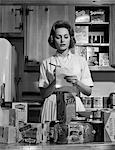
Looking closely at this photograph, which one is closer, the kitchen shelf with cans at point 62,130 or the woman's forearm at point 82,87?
the kitchen shelf with cans at point 62,130

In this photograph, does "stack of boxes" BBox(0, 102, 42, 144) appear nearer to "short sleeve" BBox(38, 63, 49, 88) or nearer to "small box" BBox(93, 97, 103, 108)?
"short sleeve" BBox(38, 63, 49, 88)

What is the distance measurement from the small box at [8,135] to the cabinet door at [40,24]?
4.54 ft

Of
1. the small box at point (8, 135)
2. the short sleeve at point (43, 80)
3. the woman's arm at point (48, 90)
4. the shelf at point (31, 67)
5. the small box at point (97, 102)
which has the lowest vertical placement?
the small box at point (8, 135)

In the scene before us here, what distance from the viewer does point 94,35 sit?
2.53 meters

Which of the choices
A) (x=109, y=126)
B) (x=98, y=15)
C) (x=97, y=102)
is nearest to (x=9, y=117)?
(x=109, y=126)

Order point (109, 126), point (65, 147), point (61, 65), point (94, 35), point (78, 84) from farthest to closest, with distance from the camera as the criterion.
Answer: point (94, 35) → point (61, 65) → point (78, 84) → point (109, 126) → point (65, 147)

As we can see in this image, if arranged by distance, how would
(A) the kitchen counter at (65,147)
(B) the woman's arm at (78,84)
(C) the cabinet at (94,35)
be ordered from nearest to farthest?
1. (A) the kitchen counter at (65,147)
2. (B) the woman's arm at (78,84)
3. (C) the cabinet at (94,35)

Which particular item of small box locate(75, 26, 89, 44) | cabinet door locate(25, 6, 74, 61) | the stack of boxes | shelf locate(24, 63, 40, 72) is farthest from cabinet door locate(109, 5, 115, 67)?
the stack of boxes

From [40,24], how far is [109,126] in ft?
4.96

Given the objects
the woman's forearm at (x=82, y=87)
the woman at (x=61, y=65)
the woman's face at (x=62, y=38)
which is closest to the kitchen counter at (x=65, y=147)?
the woman's forearm at (x=82, y=87)

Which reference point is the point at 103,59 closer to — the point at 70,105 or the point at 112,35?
the point at 112,35

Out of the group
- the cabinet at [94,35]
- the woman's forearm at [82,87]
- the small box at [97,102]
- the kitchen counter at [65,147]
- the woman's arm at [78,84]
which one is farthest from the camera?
the cabinet at [94,35]

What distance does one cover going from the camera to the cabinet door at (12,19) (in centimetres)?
254

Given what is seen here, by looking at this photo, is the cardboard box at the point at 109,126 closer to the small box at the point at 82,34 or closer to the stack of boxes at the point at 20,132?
the stack of boxes at the point at 20,132
